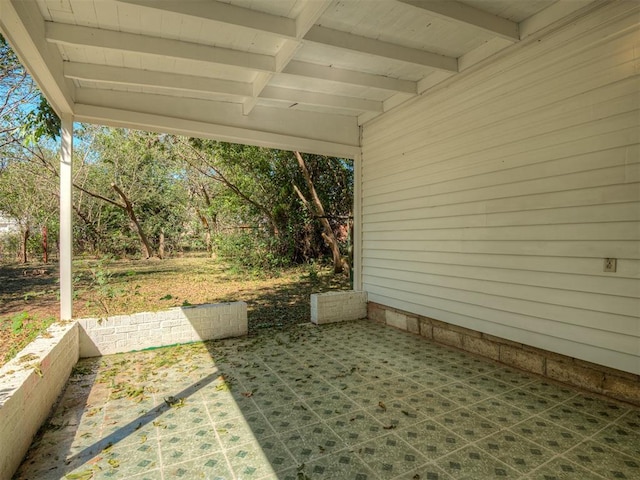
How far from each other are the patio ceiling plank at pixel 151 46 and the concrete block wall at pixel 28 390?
2.43 meters

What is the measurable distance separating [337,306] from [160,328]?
2.45 m

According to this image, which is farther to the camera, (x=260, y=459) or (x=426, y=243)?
(x=426, y=243)

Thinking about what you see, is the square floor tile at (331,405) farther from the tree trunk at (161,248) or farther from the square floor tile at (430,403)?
the tree trunk at (161,248)

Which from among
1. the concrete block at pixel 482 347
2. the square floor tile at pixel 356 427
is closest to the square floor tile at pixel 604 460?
the square floor tile at pixel 356 427

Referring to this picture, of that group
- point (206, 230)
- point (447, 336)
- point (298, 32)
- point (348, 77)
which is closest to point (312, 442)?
point (447, 336)

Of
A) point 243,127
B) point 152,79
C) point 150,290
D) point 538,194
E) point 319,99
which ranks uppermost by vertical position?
point 319,99

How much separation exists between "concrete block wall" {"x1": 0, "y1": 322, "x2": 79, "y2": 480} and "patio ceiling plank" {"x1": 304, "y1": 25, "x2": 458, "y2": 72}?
10.5 ft

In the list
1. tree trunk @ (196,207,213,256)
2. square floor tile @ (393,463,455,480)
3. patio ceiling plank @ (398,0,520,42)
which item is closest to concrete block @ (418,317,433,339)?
square floor tile @ (393,463,455,480)

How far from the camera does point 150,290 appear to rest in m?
7.27

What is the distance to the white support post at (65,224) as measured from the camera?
11.6ft

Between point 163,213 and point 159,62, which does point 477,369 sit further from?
point 163,213

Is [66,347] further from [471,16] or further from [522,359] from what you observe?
[471,16]

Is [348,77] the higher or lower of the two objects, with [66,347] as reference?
higher

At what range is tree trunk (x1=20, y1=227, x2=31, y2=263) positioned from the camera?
978 cm
